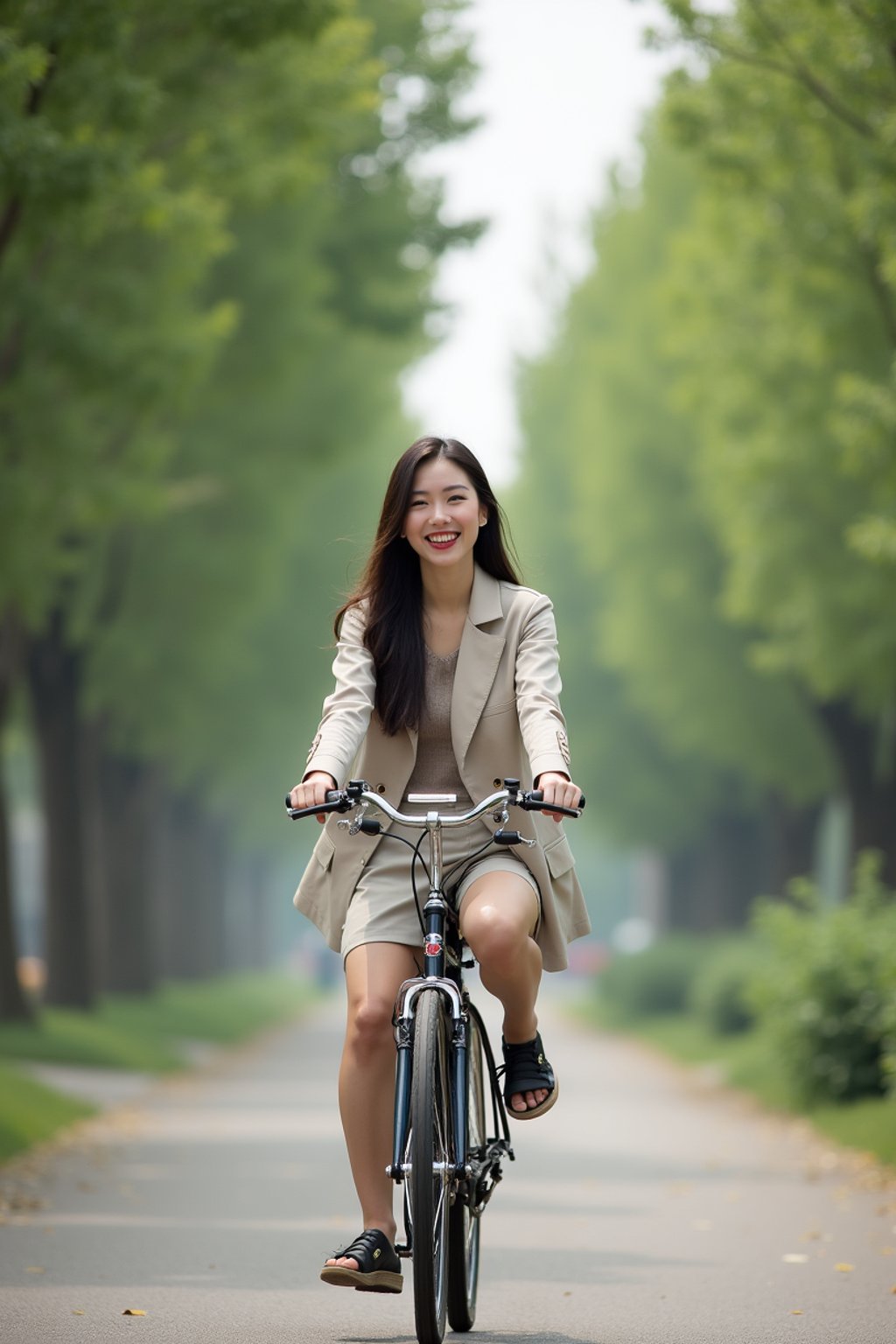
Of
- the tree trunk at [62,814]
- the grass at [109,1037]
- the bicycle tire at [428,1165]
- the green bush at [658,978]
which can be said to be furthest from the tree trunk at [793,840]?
the bicycle tire at [428,1165]

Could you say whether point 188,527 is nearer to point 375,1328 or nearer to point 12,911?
point 12,911

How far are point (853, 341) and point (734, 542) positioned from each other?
10.7 ft

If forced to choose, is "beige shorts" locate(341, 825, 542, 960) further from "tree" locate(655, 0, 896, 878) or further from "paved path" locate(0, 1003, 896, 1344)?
"tree" locate(655, 0, 896, 878)

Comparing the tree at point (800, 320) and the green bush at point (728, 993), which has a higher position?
the tree at point (800, 320)

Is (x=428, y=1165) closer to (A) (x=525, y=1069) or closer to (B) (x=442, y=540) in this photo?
(A) (x=525, y=1069)

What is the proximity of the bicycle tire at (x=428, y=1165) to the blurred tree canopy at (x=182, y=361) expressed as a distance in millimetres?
1818

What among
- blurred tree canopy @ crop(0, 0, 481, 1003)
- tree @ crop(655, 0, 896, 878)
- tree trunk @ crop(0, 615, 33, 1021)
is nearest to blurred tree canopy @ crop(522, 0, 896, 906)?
tree @ crop(655, 0, 896, 878)

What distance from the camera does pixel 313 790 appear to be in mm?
5219

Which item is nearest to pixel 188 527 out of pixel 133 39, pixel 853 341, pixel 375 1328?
pixel 853 341

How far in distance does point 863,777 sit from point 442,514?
58.3 ft

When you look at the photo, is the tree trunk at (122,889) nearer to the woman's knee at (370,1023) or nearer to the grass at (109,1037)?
the grass at (109,1037)

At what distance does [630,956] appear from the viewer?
3506 cm

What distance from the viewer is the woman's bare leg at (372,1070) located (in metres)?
5.49

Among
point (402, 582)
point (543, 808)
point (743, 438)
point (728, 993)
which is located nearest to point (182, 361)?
point (743, 438)
